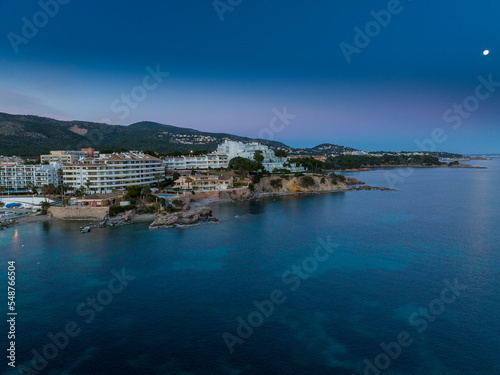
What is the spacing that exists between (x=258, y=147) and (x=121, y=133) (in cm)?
8880

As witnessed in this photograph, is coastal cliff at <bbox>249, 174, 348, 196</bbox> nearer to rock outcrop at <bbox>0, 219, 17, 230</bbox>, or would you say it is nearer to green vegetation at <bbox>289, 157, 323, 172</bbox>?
green vegetation at <bbox>289, 157, 323, 172</bbox>

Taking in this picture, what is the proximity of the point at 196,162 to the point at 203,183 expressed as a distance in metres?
16.2

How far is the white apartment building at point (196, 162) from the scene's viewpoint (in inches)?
2552

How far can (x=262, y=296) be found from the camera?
17344 millimetres

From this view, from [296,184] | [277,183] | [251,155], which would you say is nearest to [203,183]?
[277,183]

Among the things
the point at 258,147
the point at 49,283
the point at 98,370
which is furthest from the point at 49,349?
the point at 258,147

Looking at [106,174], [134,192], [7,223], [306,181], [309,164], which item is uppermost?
[309,164]

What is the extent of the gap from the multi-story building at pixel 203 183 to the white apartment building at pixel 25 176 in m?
20.0

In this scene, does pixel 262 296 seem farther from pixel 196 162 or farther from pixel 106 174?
pixel 196 162

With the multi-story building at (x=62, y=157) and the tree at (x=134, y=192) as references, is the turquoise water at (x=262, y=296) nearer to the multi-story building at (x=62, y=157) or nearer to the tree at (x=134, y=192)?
the tree at (x=134, y=192)

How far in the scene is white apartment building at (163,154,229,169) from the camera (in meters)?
64.8

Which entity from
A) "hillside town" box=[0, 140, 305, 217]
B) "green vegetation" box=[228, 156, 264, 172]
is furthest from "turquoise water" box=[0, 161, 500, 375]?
"green vegetation" box=[228, 156, 264, 172]

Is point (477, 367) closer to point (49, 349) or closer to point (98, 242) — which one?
point (49, 349)

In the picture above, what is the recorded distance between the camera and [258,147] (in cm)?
8225
